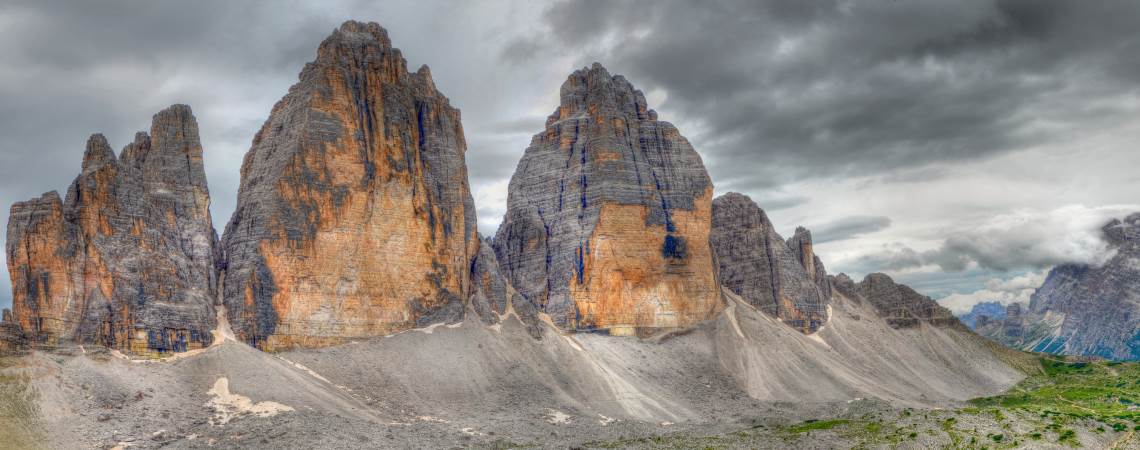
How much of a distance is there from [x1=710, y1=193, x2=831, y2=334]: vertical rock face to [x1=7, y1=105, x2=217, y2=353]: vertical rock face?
100222 millimetres

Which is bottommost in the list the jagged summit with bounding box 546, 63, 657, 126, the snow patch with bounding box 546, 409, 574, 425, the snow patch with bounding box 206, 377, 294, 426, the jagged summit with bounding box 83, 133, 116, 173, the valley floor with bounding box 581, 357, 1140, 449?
the valley floor with bounding box 581, 357, 1140, 449

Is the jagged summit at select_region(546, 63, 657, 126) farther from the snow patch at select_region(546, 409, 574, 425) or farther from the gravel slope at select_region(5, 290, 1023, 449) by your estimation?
the snow patch at select_region(546, 409, 574, 425)

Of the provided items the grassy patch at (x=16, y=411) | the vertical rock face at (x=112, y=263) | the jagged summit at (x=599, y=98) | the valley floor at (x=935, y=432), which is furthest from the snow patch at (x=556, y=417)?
the jagged summit at (x=599, y=98)

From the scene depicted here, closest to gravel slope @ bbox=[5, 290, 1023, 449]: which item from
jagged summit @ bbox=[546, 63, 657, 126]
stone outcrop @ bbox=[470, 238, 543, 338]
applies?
stone outcrop @ bbox=[470, 238, 543, 338]

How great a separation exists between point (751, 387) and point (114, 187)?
84711mm

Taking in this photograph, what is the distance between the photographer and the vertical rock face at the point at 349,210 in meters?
109

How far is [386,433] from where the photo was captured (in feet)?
287

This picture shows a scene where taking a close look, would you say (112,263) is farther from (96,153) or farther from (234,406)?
(234,406)

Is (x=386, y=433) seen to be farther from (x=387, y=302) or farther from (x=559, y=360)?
(x=559, y=360)

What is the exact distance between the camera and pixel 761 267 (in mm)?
176500

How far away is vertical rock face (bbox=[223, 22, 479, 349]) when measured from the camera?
10869cm

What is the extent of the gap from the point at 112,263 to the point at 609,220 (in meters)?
75.4

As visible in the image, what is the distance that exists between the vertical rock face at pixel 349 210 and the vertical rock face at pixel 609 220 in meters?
27.0

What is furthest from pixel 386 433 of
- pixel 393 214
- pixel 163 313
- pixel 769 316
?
pixel 769 316
